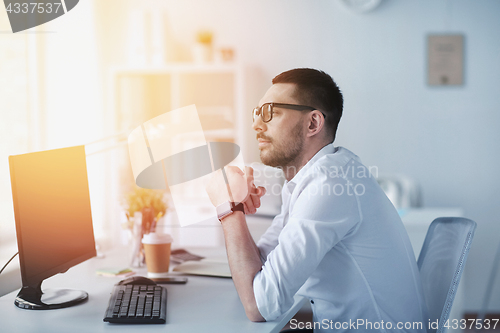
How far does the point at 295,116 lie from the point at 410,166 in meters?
2.27

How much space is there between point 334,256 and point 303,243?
156mm

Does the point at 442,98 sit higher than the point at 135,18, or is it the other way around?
the point at 135,18

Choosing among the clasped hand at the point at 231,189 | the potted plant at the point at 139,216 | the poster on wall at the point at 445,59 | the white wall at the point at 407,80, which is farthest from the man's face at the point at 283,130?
the poster on wall at the point at 445,59

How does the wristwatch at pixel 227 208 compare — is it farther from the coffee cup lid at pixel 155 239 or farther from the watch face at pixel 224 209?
the coffee cup lid at pixel 155 239

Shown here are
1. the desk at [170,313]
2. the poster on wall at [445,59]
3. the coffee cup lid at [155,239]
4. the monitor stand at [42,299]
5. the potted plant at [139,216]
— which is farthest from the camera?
the poster on wall at [445,59]

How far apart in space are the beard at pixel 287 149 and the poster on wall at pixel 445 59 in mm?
2333

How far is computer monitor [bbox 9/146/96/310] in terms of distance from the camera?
1153 millimetres

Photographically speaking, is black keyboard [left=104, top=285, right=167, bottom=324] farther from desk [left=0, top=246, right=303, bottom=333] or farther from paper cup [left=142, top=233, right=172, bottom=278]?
paper cup [left=142, top=233, right=172, bottom=278]

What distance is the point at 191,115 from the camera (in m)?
3.53

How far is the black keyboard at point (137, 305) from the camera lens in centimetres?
110

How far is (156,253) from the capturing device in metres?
1.57

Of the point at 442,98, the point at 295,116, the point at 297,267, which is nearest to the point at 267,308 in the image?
the point at 297,267

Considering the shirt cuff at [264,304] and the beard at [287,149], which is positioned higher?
the beard at [287,149]

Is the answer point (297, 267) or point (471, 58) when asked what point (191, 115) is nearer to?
point (471, 58)
